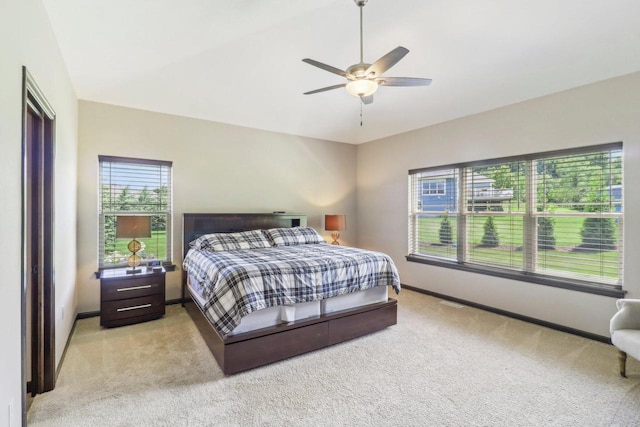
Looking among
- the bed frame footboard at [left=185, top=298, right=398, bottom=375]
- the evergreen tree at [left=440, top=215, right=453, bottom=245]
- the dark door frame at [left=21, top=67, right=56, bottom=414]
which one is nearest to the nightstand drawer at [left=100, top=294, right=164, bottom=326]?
the bed frame footboard at [left=185, top=298, right=398, bottom=375]

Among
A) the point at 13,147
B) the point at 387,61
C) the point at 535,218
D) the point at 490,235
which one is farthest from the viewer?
the point at 490,235

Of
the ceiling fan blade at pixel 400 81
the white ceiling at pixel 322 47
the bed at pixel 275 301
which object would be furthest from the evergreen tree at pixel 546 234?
the ceiling fan blade at pixel 400 81

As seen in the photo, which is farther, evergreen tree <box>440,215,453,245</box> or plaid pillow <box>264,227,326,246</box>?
evergreen tree <box>440,215,453,245</box>

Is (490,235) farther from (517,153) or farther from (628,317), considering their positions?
(628,317)

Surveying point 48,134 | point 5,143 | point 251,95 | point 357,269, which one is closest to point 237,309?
point 357,269

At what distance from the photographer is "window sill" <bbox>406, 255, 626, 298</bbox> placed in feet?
10.2

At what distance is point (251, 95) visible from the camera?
3.96 m

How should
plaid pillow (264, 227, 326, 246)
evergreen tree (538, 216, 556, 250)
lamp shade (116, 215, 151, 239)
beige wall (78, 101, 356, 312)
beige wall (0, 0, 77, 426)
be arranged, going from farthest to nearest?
plaid pillow (264, 227, 326, 246) → beige wall (78, 101, 356, 312) → evergreen tree (538, 216, 556, 250) → lamp shade (116, 215, 151, 239) → beige wall (0, 0, 77, 426)

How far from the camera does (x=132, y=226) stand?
3430 millimetres

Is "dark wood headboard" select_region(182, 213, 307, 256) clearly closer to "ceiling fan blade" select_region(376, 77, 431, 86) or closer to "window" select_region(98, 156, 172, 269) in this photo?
"window" select_region(98, 156, 172, 269)

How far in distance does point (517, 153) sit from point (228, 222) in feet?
13.2

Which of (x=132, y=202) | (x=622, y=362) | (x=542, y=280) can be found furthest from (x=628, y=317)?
(x=132, y=202)

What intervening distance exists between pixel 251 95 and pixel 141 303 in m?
2.89

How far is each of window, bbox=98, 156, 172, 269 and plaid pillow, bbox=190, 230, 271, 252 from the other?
0.53 metres
